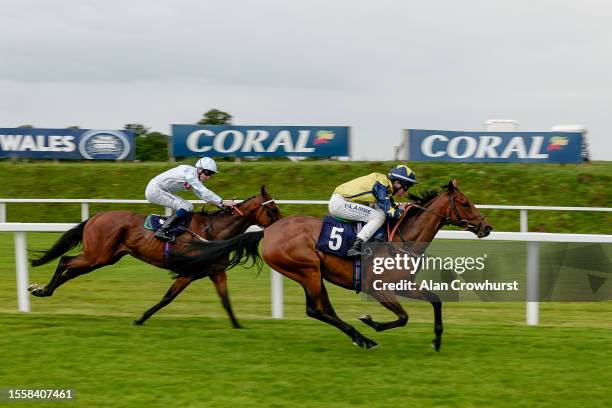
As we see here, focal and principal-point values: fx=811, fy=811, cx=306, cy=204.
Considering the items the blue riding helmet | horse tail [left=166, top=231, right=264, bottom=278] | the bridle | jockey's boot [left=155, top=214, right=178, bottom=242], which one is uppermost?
the blue riding helmet

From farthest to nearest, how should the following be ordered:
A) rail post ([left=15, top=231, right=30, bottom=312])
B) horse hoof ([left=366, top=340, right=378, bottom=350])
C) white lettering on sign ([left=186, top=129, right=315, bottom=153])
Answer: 1. white lettering on sign ([left=186, top=129, right=315, bottom=153])
2. rail post ([left=15, top=231, right=30, bottom=312])
3. horse hoof ([left=366, top=340, right=378, bottom=350])

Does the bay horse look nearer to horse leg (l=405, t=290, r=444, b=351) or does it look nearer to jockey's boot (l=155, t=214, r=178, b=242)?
Result: horse leg (l=405, t=290, r=444, b=351)

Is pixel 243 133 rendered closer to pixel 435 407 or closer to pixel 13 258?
pixel 13 258

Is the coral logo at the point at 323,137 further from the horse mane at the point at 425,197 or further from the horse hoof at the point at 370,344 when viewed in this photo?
the horse hoof at the point at 370,344

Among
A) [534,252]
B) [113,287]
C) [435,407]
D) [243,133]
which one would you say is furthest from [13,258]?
[243,133]

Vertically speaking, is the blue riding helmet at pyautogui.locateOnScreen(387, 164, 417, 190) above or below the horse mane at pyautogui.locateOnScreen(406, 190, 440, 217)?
above

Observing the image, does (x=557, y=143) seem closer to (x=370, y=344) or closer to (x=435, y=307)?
(x=435, y=307)

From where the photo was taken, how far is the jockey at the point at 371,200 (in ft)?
21.3

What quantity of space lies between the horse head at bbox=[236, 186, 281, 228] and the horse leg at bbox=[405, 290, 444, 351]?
5.53 ft

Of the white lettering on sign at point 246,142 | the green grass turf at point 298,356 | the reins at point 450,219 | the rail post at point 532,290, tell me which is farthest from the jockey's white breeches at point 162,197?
the white lettering on sign at point 246,142

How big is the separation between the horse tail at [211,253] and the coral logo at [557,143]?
805 inches

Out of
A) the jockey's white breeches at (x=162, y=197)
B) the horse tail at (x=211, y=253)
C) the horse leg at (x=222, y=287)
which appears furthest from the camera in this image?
the jockey's white breeches at (x=162, y=197)

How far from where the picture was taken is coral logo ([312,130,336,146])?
1032 inches

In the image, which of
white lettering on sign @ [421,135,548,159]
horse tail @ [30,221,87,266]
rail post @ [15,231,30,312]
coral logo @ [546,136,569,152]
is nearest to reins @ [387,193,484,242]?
horse tail @ [30,221,87,266]
